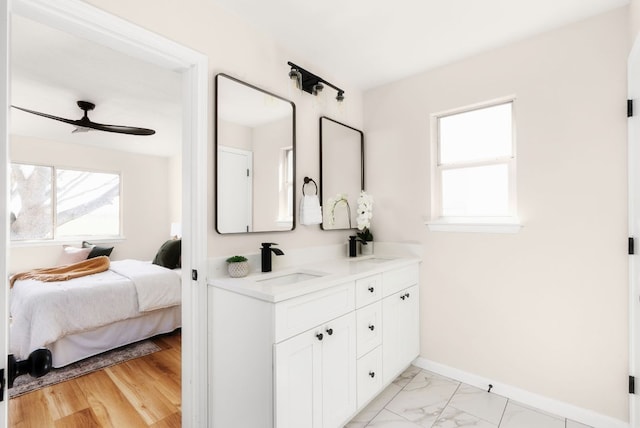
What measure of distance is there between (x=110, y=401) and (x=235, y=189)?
5.84 ft

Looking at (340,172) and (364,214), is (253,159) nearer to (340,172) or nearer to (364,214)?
(340,172)

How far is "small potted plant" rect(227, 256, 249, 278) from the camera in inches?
70.7

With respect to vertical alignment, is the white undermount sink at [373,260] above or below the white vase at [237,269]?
below

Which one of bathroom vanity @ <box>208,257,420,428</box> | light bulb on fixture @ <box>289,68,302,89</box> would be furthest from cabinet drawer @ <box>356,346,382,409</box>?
light bulb on fixture @ <box>289,68,302,89</box>

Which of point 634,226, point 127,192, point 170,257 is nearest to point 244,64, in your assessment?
point 634,226

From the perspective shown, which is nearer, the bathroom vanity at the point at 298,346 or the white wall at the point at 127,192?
the bathroom vanity at the point at 298,346

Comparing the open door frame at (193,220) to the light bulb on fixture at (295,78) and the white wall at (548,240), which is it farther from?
the white wall at (548,240)

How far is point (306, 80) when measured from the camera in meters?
2.37

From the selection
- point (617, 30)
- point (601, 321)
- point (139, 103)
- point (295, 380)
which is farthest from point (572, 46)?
point (139, 103)

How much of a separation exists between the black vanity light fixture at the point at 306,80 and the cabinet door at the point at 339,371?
1.64m

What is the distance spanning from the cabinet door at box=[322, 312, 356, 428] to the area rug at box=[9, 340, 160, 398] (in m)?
2.13

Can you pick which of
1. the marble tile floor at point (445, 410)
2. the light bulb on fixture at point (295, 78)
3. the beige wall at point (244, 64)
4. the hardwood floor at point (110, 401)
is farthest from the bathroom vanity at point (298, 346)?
the light bulb on fixture at point (295, 78)

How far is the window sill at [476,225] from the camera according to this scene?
2.23m

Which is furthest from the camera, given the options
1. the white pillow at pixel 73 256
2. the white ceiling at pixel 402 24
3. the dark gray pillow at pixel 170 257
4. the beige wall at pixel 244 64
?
the white pillow at pixel 73 256
